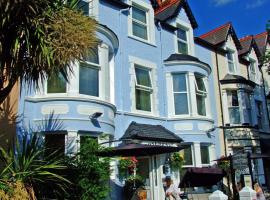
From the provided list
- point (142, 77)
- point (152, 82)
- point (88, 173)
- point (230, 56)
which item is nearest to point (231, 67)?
point (230, 56)

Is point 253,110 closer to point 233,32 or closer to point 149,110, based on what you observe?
point 233,32

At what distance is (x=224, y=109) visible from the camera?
21641 mm

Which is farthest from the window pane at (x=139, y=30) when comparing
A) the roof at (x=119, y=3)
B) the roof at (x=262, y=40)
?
the roof at (x=262, y=40)

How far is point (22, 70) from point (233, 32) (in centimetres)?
1934

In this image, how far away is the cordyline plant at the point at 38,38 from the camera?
8.05m

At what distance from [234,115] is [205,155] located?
434cm

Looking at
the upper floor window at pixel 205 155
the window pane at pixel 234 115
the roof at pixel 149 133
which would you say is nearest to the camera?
the roof at pixel 149 133

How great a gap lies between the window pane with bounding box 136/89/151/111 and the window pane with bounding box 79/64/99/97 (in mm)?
3244

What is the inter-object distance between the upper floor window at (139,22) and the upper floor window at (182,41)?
8.57ft

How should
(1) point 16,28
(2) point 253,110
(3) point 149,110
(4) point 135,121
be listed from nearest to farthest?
(1) point 16,28 → (4) point 135,121 → (3) point 149,110 → (2) point 253,110

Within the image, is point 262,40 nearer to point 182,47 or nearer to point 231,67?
point 231,67

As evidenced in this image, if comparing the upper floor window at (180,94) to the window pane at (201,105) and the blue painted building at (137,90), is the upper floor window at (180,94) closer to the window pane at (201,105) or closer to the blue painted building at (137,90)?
the blue painted building at (137,90)

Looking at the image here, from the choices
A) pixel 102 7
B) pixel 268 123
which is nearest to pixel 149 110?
pixel 102 7

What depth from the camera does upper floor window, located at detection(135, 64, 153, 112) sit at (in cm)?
1677
